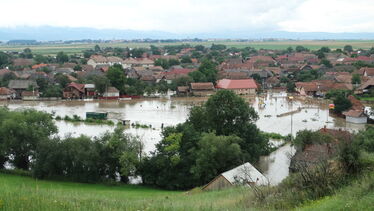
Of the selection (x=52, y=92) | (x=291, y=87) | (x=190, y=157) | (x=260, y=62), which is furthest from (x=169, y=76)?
(x=190, y=157)

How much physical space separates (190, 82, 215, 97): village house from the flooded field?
6.89 ft

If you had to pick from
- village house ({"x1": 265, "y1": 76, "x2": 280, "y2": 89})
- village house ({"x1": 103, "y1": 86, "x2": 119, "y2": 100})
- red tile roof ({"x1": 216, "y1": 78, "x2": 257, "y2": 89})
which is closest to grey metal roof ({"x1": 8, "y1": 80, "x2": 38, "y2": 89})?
village house ({"x1": 103, "y1": 86, "x2": 119, "y2": 100})

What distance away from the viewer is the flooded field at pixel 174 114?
23423mm

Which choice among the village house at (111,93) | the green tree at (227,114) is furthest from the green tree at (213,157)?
the village house at (111,93)

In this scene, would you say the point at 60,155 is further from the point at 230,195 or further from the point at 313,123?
the point at 313,123

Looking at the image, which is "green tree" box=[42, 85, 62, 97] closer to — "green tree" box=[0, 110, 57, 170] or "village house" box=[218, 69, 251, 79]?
"village house" box=[218, 69, 251, 79]

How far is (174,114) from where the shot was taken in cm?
3064

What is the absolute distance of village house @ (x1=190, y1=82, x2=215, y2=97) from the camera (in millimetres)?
40281

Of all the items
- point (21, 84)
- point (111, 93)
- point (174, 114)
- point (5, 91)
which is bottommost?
point (174, 114)

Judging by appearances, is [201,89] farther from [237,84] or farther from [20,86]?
[20,86]

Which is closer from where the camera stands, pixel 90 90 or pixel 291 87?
pixel 90 90

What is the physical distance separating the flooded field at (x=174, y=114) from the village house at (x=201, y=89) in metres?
2.10

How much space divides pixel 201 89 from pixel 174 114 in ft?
33.6

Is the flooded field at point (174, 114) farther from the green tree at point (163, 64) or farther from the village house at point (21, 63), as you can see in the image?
the village house at point (21, 63)
